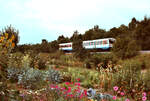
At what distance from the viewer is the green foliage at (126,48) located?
60.5 ft

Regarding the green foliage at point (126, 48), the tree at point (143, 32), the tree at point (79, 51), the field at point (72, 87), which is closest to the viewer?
the field at point (72, 87)

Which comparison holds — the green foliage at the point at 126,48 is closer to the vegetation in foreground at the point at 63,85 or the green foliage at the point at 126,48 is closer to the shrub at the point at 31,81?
the vegetation in foreground at the point at 63,85

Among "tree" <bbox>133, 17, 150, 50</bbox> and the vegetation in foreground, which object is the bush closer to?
the vegetation in foreground

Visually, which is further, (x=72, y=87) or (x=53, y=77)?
(x=53, y=77)

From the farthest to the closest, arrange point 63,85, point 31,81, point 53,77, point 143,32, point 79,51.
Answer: point 143,32 → point 79,51 → point 53,77 → point 63,85 → point 31,81

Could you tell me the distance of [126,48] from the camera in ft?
62.3

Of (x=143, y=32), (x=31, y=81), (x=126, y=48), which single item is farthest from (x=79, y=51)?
(x=31, y=81)

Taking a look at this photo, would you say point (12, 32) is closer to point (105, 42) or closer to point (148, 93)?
point (105, 42)

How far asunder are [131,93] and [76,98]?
2331 millimetres

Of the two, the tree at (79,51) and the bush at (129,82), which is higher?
the tree at (79,51)

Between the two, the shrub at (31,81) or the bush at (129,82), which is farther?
the shrub at (31,81)

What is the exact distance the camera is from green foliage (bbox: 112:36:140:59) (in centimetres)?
1844

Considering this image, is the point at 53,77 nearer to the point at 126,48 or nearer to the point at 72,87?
the point at 72,87

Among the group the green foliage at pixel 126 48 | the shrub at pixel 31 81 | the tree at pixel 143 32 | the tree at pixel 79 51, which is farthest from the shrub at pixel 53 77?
the tree at pixel 143 32
